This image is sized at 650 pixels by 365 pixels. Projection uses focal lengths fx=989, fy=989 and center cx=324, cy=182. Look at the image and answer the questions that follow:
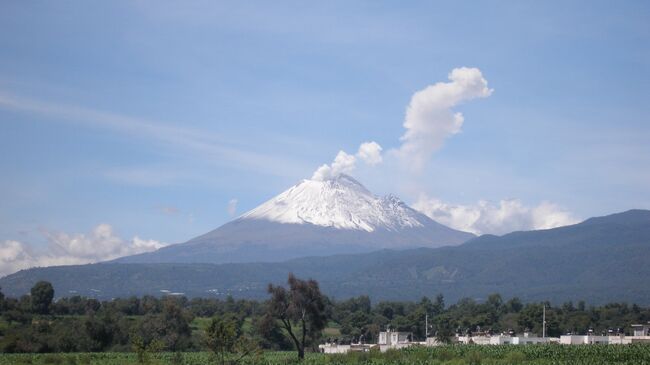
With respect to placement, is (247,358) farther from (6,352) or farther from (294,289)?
(6,352)

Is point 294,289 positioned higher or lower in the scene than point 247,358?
higher

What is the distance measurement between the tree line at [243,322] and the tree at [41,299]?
0.13 metres

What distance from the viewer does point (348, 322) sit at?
137 m

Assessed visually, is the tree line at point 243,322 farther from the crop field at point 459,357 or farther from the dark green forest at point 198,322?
the crop field at point 459,357

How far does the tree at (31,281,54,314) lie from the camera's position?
12671 cm

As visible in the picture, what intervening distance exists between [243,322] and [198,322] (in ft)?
19.7

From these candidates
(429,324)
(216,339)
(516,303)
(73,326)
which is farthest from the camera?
(516,303)

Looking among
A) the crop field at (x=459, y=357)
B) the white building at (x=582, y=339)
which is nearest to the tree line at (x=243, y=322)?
the crop field at (x=459, y=357)

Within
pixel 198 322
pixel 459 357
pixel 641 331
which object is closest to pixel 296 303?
pixel 459 357

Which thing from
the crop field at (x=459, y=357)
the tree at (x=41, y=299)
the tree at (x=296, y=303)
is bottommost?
the crop field at (x=459, y=357)

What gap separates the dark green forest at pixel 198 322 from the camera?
95000 millimetres

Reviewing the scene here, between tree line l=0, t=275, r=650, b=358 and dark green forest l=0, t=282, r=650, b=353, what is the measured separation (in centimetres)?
11

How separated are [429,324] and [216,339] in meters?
76.4

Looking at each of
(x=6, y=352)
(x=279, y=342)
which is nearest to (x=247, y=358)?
(x=6, y=352)
